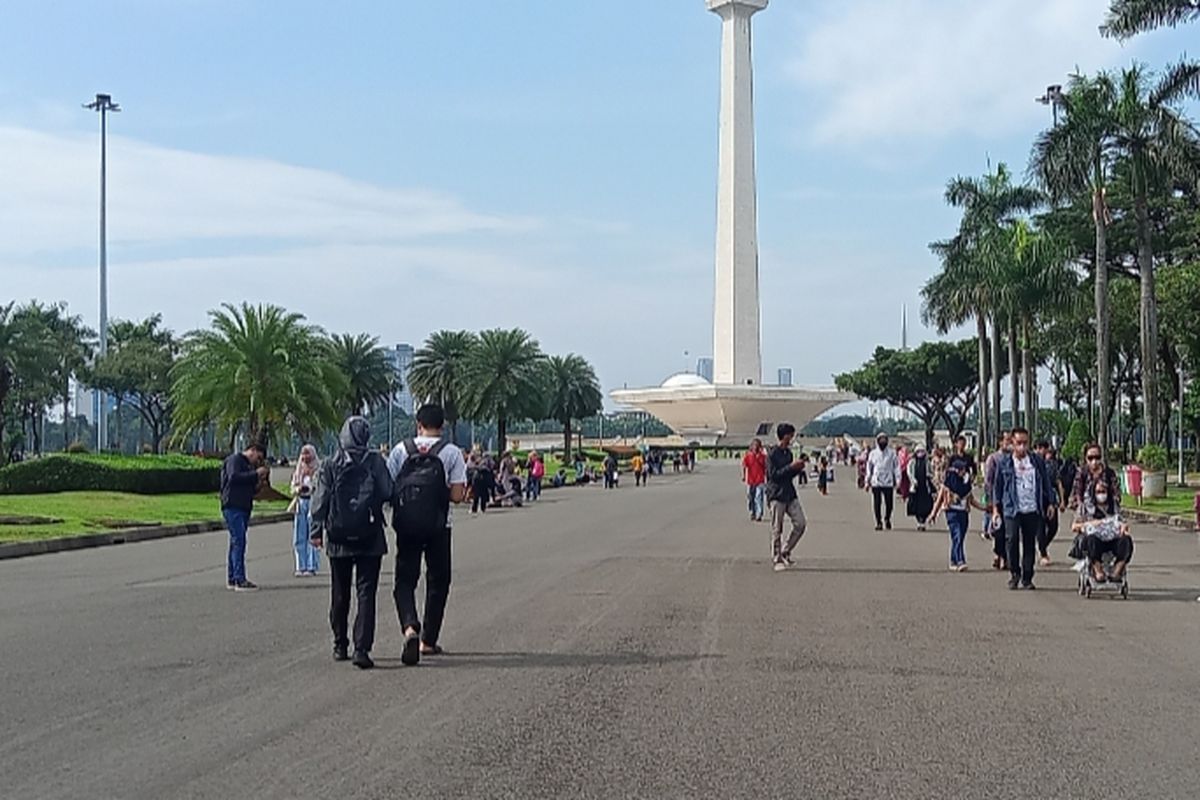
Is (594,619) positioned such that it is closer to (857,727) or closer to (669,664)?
(669,664)

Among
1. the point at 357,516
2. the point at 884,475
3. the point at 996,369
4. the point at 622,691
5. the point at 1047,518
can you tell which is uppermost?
the point at 996,369

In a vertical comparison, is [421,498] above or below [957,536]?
above

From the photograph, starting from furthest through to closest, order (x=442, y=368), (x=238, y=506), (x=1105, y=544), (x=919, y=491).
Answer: (x=442, y=368)
(x=919, y=491)
(x=238, y=506)
(x=1105, y=544)

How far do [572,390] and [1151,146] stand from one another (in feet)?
174

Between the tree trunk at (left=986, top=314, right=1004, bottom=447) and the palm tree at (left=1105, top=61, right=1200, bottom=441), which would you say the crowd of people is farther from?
the tree trunk at (left=986, top=314, right=1004, bottom=447)

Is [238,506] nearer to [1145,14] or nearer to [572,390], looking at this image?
[1145,14]

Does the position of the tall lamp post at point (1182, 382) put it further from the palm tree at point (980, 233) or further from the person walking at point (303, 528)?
the person walking at point (303, 528)

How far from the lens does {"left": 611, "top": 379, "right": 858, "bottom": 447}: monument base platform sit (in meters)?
100

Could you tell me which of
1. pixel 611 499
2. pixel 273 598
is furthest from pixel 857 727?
pixel 611 499

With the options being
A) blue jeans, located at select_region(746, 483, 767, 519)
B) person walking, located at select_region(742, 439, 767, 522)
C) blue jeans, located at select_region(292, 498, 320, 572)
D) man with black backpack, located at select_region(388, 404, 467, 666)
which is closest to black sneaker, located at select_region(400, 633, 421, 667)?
man with black backpack, located at select_region(388, 404, 467, 666)

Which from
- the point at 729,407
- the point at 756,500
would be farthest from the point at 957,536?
the point at 729,407

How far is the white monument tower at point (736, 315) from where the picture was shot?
86250mm

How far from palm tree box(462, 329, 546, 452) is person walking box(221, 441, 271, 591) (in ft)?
170

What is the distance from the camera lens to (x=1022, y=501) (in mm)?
14742
